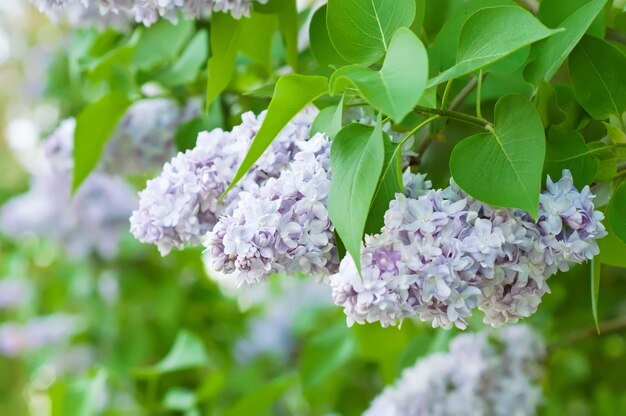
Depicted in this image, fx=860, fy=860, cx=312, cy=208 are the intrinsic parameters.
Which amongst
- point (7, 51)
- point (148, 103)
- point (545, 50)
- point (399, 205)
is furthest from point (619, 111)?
point (7, 51)

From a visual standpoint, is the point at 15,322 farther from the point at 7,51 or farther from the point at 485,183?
the point at 485,183

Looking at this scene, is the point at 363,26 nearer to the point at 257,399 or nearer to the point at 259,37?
the point at 259,37

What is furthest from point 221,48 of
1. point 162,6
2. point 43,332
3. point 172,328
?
point 43,332

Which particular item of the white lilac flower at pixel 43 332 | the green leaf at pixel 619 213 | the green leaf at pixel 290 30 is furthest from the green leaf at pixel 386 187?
the white lilac flower at pixel 43 332

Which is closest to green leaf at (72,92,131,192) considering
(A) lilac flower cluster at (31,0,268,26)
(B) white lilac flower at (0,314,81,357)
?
(A) lilac flower cluster at (31,0,268,26)

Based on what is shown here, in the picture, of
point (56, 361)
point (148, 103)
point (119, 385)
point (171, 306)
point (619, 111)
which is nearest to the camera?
point (619, 111)

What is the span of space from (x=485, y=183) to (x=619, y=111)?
0.43ft

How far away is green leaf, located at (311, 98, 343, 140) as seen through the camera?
0.46 meters

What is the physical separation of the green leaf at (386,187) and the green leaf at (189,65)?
399 millimetres

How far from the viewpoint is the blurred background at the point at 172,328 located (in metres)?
1.01

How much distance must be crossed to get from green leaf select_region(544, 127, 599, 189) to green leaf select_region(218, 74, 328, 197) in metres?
0.13

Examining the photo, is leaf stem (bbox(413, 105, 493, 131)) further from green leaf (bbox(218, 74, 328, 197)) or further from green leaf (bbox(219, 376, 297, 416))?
green leaf (bbox(219, 376, 297, 416))

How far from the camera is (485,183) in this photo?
0.44 metres

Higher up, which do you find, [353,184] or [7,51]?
[353,184]
